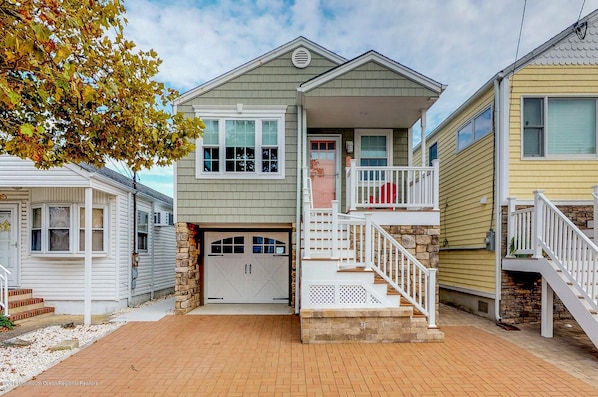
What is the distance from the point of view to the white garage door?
30.9 feet

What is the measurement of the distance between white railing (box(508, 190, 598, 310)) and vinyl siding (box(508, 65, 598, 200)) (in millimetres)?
911

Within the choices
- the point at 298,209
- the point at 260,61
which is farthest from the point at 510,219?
the point at 260,61

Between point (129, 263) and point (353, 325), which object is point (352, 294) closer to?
point (353, 325)

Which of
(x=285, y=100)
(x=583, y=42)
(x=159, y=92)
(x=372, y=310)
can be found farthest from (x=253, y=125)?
(x=583, y=42)

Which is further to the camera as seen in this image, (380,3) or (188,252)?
(380,3)

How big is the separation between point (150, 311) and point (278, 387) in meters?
5.43

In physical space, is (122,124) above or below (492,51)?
below

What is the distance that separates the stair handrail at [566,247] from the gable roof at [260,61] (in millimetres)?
5365

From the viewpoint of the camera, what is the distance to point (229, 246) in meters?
9.52

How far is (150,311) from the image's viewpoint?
8336 mm

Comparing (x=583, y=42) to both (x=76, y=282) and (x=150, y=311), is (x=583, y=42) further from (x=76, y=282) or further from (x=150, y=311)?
(x=76, y=282)

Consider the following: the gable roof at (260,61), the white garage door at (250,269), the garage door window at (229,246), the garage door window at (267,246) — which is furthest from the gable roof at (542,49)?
the garage door window at (229,246)

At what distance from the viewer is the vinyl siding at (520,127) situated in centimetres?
725

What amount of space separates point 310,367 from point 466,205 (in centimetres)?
618
